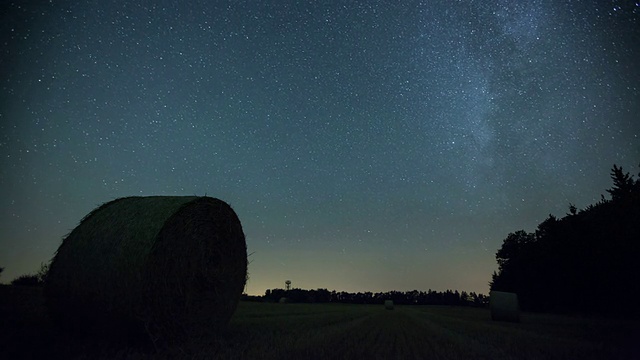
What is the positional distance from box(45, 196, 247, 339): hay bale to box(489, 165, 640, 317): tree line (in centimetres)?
2334

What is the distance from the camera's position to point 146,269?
6.56m

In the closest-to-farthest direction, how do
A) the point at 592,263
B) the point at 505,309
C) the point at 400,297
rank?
the point at 505,309, the point at 592,263, the point at 400,297

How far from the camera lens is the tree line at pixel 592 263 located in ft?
78.1

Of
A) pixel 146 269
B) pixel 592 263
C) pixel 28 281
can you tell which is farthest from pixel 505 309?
pixel 28 281

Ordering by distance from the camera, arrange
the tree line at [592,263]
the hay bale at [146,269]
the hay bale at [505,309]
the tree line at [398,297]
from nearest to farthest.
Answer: the hay bale at [146,269], the hay bale at [505,309], the tree line at [592,263], the tree line at [398,297]

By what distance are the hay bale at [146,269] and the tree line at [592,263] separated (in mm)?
23341

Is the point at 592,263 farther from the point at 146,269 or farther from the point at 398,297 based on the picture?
the point at 398,297

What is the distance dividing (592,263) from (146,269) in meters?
31.0

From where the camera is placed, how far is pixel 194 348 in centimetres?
626

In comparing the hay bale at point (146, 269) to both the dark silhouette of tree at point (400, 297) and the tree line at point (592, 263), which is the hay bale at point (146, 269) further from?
the dark silhouette of tree at point (400, 297)

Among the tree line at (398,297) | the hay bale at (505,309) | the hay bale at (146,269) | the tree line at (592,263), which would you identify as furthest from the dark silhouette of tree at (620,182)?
the tree line at (398,297)

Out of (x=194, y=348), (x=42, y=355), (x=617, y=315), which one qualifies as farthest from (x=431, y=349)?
(x=617, y=315)

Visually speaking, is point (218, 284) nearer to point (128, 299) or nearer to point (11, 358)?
point (128, 299)

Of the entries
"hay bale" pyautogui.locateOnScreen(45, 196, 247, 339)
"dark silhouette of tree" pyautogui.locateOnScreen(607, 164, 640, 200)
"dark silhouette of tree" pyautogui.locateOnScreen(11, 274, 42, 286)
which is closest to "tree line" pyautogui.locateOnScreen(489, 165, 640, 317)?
"dark silhouette of tree" pyautogui.locateOnScreen(607, 164, 640, 200)
